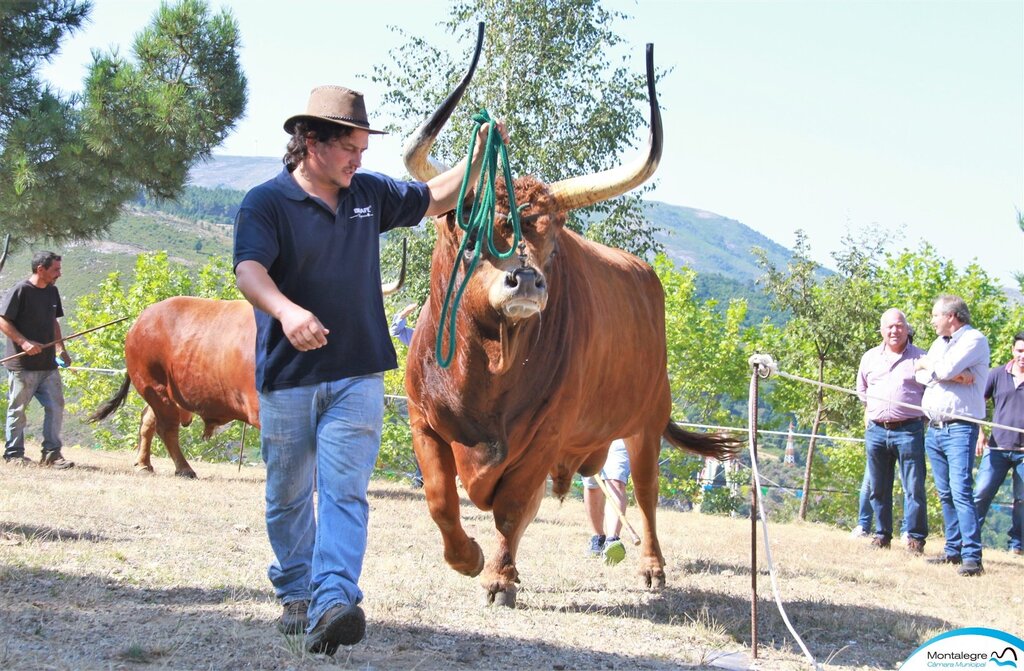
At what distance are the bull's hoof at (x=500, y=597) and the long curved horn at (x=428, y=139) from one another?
2.04 metres

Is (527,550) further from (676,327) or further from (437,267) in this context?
(676,327)

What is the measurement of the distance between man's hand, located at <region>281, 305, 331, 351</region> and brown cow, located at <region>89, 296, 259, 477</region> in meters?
7.14

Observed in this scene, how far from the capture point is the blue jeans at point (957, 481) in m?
8.71

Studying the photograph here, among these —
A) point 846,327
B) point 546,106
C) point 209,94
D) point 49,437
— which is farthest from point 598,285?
point 846,327

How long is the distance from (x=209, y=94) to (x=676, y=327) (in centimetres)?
2906

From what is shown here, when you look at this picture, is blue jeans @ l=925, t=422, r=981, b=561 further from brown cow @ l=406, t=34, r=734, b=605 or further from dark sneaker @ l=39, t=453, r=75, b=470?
dark sneaker @ l=39, t=453, r=75, b=470

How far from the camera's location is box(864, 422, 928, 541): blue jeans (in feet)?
31.5

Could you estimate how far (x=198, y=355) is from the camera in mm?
11000

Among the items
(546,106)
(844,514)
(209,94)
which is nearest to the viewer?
(209,94)

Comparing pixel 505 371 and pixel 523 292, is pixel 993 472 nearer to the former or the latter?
pixel 505 371

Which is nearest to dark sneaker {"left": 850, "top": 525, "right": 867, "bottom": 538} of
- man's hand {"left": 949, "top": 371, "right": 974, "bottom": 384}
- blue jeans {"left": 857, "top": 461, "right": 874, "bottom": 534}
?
blue jeans {"left": 857, "top": 461, "right": 874, "bottom": 534}

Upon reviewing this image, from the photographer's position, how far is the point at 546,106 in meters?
→ 20.6

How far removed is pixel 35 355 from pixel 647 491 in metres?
6.97

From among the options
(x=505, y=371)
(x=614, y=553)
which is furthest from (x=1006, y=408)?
(x=505, y=371)
